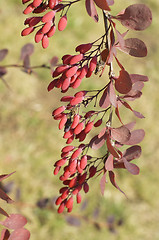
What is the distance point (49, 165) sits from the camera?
2.63 metres

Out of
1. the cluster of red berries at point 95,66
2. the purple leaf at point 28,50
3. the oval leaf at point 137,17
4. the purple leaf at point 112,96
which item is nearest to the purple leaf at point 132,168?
the cluster of red berries at point 95,66

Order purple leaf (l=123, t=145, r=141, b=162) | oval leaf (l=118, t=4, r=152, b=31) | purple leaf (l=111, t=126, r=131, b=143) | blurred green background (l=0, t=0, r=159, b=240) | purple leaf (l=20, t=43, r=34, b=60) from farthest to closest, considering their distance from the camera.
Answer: blurred green background (l=0, t=0, r=159, b=240) → purple leaf (l=20, t=43, r=34, b=60) → purple leaf (l=123, t=145, r=141, b=162) → purple leaf (l=111, t=126, r=131, b=143) → oval leaf (l=118, t=4, r=152, b=31)

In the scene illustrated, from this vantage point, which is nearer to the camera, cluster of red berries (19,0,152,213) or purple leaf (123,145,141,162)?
cluster of red berries (19,0,152,213)

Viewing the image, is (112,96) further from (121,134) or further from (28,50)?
(28,50)

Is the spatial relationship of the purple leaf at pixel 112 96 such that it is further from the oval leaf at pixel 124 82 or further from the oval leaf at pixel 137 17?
the oval leaf at pixel 137 17

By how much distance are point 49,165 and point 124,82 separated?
1918mm

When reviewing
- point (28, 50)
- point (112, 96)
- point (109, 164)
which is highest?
point (28, 50)

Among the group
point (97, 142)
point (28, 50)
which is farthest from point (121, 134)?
point (28, 50)

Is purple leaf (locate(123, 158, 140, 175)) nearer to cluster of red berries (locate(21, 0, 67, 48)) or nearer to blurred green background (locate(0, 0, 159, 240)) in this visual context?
cluster of red berries (locate(21, 0, 67, 48))

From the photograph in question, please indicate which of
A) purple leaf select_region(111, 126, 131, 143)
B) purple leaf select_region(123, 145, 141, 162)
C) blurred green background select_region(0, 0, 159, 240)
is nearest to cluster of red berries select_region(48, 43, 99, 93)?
purple leaf select_region(111, 126, 131, 143)

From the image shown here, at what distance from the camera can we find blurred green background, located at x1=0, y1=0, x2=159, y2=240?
2.37 metres

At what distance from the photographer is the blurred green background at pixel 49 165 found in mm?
2367

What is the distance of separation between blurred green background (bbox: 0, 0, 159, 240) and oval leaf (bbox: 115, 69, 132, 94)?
1.45 meters

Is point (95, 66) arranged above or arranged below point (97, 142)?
above
